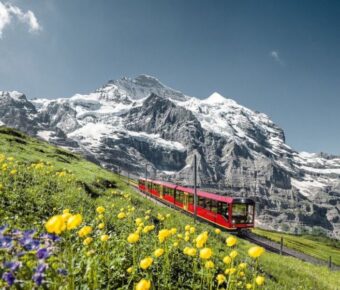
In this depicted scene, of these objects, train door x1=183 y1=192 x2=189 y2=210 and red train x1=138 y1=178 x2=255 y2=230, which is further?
train door x1=183 y1=192 x2=189 y2=210

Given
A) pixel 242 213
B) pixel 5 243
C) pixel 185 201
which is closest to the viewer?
pixel 5 243

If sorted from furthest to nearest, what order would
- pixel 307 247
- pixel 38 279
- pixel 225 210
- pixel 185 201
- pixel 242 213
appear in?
1. pixel 307 247
2. pixel 185 201
3. pixel 242 213
4. pixel 225 210
5. pixel 38 279

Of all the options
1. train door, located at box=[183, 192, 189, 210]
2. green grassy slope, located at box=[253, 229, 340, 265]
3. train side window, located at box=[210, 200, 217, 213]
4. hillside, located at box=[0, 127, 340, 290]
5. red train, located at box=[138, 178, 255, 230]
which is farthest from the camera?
green grassy slope, located at box=[253, 229, 340, 265]

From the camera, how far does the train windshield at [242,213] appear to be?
31.3 metres

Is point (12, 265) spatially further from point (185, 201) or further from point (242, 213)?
point (185, 201)

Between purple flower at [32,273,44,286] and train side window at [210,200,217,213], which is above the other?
purple flower at [32,273,44,286]

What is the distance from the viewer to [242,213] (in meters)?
32.1

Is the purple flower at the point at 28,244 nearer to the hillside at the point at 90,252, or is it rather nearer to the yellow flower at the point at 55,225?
the hillside at the point at 90,252

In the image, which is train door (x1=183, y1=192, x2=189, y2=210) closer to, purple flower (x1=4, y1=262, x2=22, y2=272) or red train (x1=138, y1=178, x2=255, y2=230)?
red train (x1=138, y1=178, x2=255, y2=230)

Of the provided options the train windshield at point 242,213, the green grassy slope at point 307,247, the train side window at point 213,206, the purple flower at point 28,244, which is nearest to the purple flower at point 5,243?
the purple flower at point 28,244

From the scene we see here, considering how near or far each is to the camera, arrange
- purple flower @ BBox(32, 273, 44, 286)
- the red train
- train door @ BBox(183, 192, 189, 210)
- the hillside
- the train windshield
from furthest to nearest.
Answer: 1. train door @ BBox(183, 192, 189, 210)
2. the train windshield
3. the red train
4. the hillside
5. purple flower @ BBox(32, 273, 44, 286)

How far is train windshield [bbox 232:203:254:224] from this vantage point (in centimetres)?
3130

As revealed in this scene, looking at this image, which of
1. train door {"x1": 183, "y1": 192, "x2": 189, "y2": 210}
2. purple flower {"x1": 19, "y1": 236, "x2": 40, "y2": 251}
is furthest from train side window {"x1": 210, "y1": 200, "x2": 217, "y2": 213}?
purple flower {"x1": 19, "y1": 236, "x2": 40, "y2": 251}

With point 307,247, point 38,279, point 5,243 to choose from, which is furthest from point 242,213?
point 307,247
